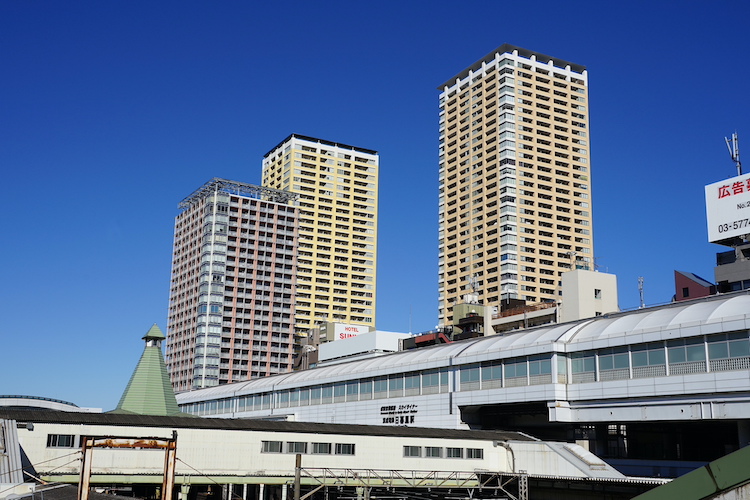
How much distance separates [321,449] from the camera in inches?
2256

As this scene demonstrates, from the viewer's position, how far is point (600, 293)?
132750 mm

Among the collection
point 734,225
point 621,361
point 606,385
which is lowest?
point 606,385

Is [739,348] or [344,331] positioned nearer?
[739,348]

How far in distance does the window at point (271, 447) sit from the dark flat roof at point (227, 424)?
966 mm

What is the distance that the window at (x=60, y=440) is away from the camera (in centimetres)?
4809

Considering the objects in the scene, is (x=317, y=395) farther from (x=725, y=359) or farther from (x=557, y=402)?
(x=725, y=359)

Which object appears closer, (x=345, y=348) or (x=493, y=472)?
(x=493, y=472)

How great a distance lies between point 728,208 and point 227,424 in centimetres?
7555

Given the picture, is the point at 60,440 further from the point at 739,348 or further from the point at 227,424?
the point at 739,348

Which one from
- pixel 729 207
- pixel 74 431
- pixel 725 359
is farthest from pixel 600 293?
pixel 74 431

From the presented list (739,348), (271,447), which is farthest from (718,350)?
(271,447)

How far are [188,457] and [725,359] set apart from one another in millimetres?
38298

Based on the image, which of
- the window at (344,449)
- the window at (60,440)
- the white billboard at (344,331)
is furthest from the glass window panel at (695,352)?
the white billboard at (344,331)

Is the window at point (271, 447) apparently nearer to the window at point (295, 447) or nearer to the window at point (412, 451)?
the window at point (295, 447)
